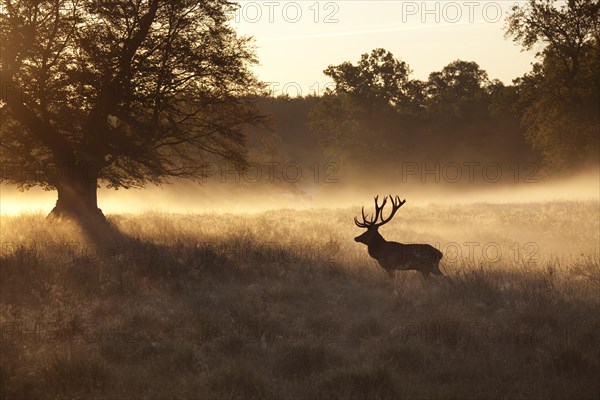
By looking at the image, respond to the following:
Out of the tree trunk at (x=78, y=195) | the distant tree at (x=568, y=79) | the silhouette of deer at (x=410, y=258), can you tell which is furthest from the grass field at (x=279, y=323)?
the distant tree at (x=568, y=79)

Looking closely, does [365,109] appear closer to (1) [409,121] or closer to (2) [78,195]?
(1) [409,121]

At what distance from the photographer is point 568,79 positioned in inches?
1630

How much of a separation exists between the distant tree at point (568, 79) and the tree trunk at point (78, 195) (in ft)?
102

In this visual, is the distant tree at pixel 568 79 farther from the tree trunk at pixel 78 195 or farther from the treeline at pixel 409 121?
the tree trunk at pixel 78 195

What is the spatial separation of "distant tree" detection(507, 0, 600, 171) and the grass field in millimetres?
27224

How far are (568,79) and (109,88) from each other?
32.3 meters

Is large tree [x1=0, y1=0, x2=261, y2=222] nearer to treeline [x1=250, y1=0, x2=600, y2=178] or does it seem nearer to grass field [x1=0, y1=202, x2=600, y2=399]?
grass field [x1=0, y1=202, x2=600, y2=399]

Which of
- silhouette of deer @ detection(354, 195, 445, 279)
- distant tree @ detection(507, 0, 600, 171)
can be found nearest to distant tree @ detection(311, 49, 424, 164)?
distant tree @ detection(507, 0, 600, 171)

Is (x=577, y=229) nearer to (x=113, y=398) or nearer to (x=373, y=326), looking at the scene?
(x=373, y=326)

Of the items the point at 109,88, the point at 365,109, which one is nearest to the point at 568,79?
the point at 365,109

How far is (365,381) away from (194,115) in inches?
580

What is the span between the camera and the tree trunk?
2000 cm

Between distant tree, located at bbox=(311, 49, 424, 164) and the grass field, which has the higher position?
distant tree, located at bbox=(311, 49, 424, 164)

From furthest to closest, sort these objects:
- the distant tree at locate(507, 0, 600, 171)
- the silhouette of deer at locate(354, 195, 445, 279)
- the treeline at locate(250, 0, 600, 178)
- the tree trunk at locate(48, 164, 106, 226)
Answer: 1. the treeline at locate(250, 0, 600, 178)
2. the distant tree at locate(507, 0, 600, 171)
3. the tree trunk at locate(48, 164, 106, 226)
4. the silhouette of deer at locate(354, 195, 445, 279)
